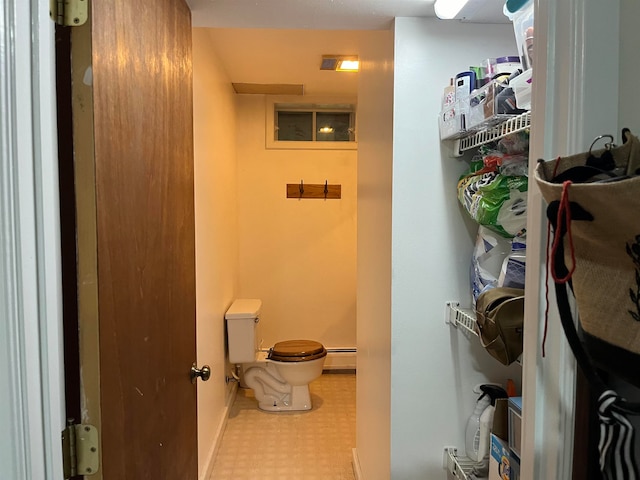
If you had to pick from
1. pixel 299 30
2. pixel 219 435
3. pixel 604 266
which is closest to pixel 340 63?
pixel 299 30

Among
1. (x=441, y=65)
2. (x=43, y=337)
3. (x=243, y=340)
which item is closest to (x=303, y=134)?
(x=243, y=340)

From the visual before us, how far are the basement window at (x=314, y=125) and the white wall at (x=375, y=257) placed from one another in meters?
1.61

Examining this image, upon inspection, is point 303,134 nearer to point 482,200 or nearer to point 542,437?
point 482,200

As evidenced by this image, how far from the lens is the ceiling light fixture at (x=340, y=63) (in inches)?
112

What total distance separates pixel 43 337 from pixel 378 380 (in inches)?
55.5

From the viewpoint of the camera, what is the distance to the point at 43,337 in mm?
719

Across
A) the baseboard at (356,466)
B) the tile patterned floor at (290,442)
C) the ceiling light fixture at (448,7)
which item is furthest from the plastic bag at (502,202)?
the tile patterned floor at (290,442)

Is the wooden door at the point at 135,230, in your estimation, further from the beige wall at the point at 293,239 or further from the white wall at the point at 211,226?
the beige wall at the point at 293,239

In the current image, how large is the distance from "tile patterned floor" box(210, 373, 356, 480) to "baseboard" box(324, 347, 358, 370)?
44 centimetres

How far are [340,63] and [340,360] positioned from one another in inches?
99.5

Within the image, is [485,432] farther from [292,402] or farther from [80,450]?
[292,402]

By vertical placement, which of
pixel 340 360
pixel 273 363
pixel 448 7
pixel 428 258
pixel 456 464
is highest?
pixel 448 7

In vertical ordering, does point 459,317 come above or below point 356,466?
above

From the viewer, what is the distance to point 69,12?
0.76 m
